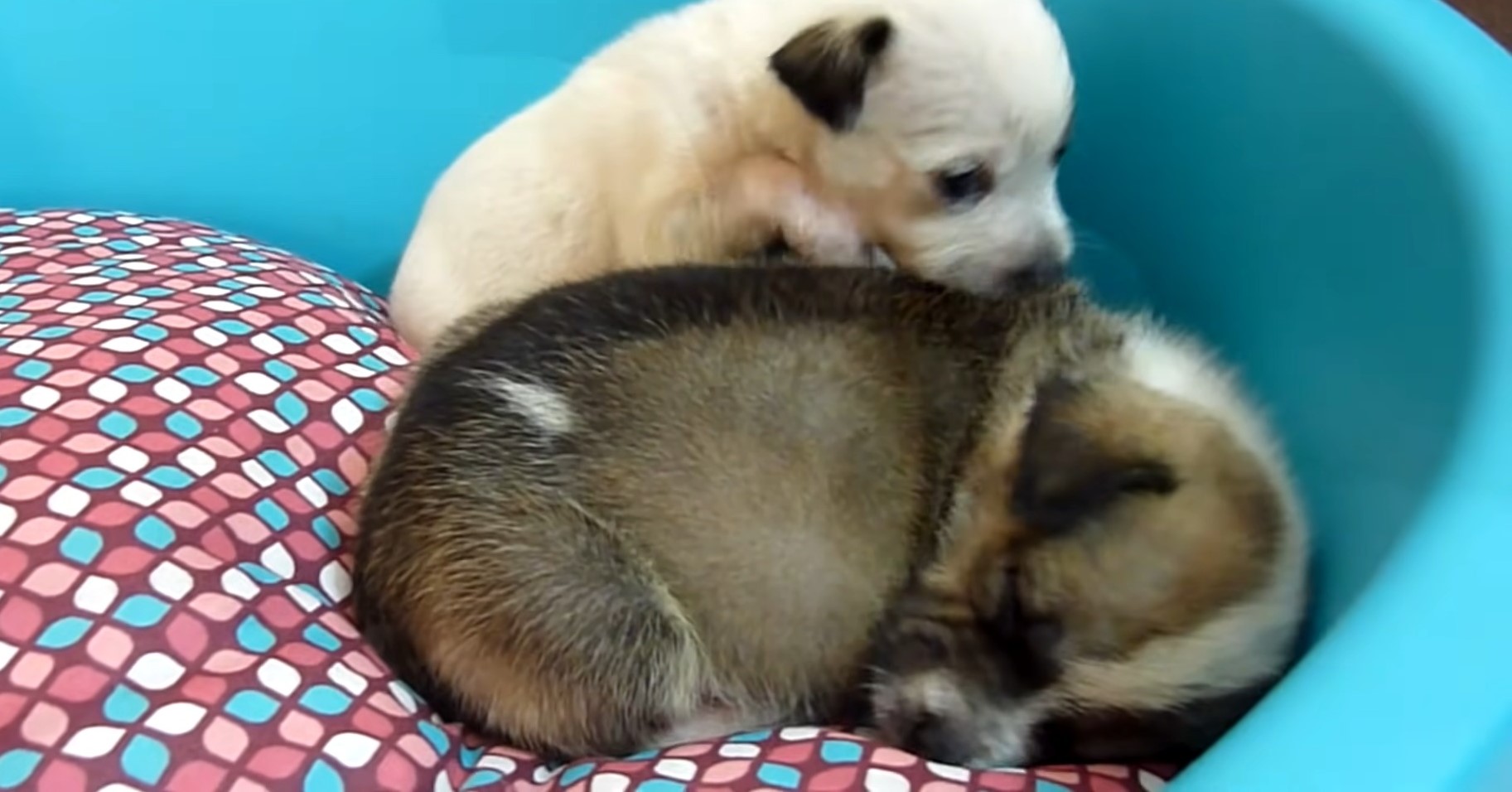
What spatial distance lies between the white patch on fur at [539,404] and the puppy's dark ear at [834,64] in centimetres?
40

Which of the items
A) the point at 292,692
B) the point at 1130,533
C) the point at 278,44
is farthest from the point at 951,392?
the point at 278,44

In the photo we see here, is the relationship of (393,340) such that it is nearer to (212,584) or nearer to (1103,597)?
(212,584)

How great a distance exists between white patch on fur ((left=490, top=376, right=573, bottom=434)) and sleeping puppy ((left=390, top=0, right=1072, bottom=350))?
0.37 meters

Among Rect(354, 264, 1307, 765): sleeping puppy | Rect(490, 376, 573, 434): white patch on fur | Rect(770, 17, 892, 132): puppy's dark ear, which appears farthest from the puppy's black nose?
Rect(490, 376, 573, 434): white patch on fur

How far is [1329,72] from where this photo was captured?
1.57 meters

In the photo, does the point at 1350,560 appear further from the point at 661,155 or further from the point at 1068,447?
the point at 661,155

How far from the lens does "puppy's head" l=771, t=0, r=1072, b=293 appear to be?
5.19 feet

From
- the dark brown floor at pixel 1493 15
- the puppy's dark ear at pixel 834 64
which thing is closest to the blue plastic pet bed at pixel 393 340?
the puppy's dark ear at pixel 834 64

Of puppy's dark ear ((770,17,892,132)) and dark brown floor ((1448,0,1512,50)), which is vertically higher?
dark brown floor ((1448,0,1512,50))

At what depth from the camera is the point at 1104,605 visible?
118 centimetres

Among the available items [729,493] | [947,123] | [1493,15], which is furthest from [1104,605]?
[1493,15]

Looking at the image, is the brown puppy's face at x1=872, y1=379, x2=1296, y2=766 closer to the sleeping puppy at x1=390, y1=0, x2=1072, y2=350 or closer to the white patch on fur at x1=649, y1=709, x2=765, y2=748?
the white patch on fur at x1=649, y1=709, x2=765, y2=748

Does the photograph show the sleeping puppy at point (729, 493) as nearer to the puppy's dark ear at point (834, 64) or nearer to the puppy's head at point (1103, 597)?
the puppy's head at point (1103, 597)

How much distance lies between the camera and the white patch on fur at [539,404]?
1375mm
